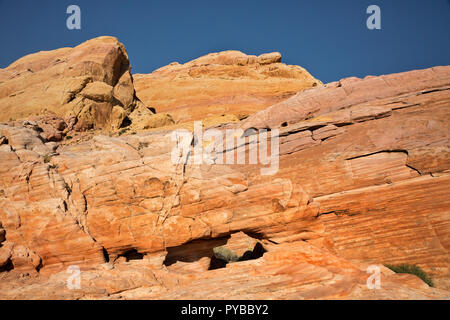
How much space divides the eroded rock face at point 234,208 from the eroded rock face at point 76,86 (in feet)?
32.9

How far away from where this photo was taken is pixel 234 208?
14.4m

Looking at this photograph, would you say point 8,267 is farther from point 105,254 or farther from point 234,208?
point 234,208

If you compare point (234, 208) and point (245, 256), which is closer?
point (234, 208)

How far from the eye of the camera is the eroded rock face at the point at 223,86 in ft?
109

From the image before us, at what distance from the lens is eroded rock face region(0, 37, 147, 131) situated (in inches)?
1008

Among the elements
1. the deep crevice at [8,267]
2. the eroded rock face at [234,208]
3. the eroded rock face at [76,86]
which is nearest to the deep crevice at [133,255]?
the eroded rock face at [234,208]

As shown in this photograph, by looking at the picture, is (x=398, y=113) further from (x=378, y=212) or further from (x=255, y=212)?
(x=255, y=212)

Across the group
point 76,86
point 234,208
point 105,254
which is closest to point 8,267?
point 105,254

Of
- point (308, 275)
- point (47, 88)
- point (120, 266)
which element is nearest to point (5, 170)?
point (120, 266)

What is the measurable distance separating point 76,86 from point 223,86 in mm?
15519

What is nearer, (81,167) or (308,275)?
(308,275)

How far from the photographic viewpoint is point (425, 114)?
49.0 ft

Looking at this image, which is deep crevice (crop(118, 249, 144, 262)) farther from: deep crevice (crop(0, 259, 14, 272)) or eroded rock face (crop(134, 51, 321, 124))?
eroded rock face (crop(134, 51, 321, 124))

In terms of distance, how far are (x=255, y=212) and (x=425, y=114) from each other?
27.2 feet
